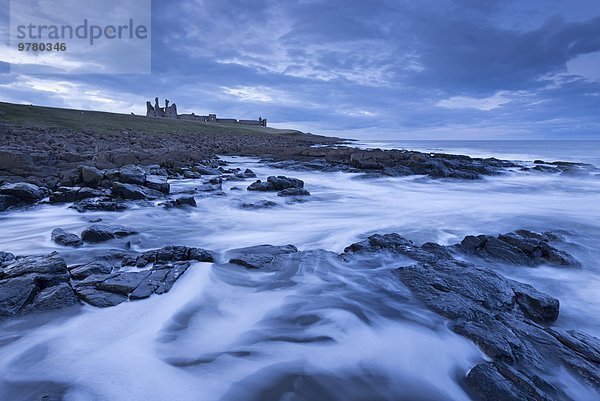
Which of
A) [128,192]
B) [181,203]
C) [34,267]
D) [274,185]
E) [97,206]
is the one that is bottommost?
[97,206]

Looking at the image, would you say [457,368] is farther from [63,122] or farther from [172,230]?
[63,122]

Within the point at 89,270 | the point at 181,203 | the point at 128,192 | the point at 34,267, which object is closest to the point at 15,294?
the point at 34,267

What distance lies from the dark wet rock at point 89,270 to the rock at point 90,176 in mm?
6864

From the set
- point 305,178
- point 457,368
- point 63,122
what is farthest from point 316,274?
point 63,122

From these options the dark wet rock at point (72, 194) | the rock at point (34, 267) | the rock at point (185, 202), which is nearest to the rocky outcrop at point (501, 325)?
the rock at point (34, 267)

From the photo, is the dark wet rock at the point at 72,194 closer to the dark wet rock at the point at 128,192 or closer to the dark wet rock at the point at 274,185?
the dark wet rock at the point at 128,192

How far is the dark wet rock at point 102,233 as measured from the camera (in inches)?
246

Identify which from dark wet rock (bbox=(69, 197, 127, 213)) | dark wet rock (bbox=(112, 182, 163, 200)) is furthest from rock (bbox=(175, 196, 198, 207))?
dark wet rock (bbox=(69, 197, 127, 213))

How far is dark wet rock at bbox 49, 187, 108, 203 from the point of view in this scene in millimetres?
9188

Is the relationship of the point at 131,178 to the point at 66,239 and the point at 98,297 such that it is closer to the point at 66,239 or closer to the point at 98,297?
the point at 66,239

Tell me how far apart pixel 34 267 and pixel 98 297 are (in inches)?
37.5

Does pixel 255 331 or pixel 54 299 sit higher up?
pixel 54 299

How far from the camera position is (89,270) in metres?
4.64

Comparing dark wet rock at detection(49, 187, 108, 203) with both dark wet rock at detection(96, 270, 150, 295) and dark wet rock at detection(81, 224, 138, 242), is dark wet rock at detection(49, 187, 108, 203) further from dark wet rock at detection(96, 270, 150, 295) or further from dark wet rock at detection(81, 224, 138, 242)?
dark wet rock at detection(96, 270, 150, 295)
